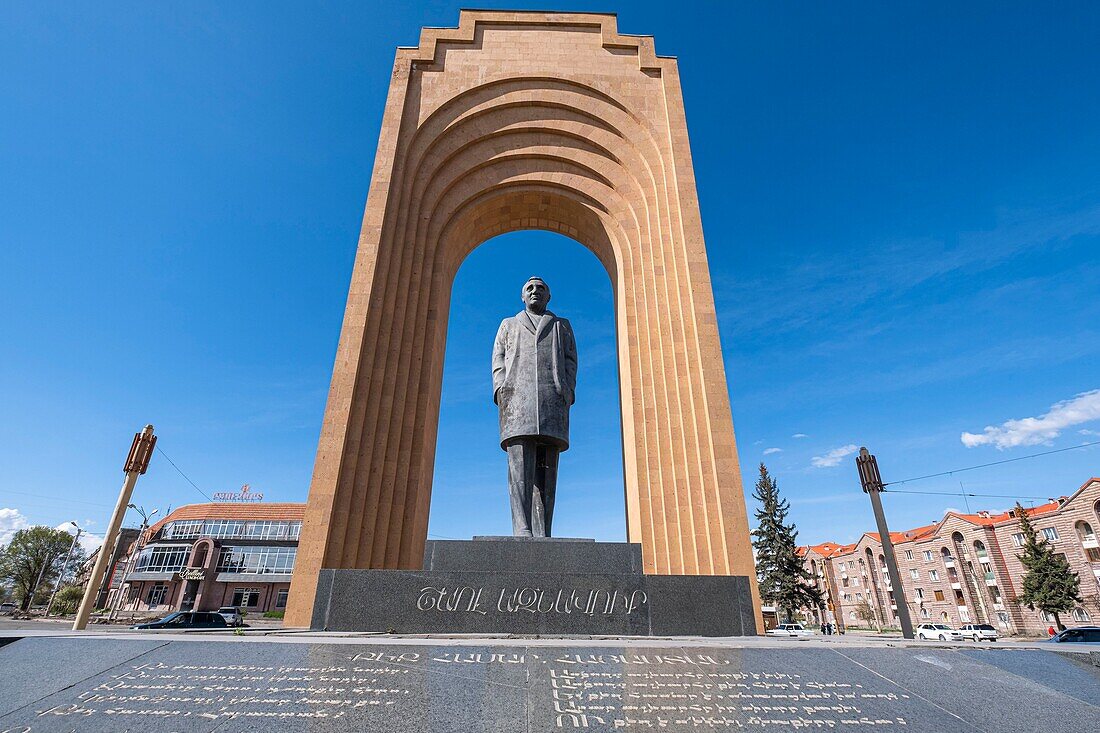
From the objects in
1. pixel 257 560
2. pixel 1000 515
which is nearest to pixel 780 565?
pixel 1000 515

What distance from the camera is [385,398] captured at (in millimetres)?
11141

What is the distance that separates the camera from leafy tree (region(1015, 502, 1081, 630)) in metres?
31.3

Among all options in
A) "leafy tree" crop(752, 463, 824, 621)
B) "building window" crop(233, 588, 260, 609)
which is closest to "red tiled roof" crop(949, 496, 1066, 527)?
"leafy tree" crop(752, 463, 824, 621)

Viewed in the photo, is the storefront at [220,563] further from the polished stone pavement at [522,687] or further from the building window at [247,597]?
the polished stone pavement at [522,687]

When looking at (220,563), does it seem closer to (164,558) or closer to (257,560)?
(257,560)

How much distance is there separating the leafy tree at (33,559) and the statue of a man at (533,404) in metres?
50.7

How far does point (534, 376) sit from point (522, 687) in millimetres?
5133

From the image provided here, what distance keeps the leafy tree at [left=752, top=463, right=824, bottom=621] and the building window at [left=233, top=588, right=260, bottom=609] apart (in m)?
40.6

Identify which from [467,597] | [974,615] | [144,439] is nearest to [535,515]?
[467,597]

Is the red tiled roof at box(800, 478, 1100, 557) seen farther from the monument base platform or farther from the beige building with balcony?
A: the monument base platform

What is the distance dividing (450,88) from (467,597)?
13.7 m

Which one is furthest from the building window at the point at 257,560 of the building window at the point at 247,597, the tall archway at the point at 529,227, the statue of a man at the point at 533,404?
the statue of a man at the point at 533,404

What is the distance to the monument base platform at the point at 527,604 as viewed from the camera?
557 cm

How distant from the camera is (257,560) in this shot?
143ft
